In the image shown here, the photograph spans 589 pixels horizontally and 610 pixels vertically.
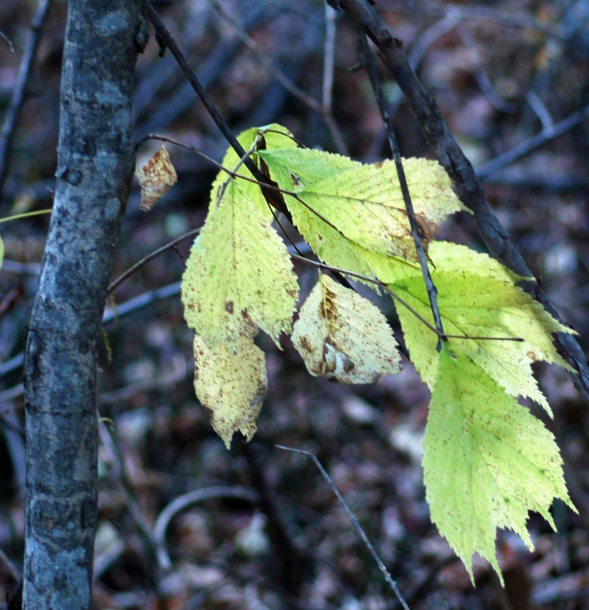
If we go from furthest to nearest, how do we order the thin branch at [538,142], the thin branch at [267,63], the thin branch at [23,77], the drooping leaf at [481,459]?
the thin branch at [538,142]
the thin branch at [267,63]
the thin branch at [23,77]
the drooping leaf at [481,459]

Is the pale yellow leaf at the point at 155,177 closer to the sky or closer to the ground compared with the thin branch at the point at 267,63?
closer to the sky

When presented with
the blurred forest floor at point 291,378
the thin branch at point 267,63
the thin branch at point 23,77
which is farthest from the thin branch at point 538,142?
the thin branch at point 23,77

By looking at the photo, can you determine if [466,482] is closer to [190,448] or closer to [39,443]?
[39,443]

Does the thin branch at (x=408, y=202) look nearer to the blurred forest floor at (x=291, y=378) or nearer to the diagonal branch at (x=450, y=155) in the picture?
the diagonal branch at (x=450, y=155)

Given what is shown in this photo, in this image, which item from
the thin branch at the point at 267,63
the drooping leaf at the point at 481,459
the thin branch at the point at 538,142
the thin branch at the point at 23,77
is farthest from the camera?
the thin branch at the point at 538,142

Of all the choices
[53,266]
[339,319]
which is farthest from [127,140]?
[339,319]
